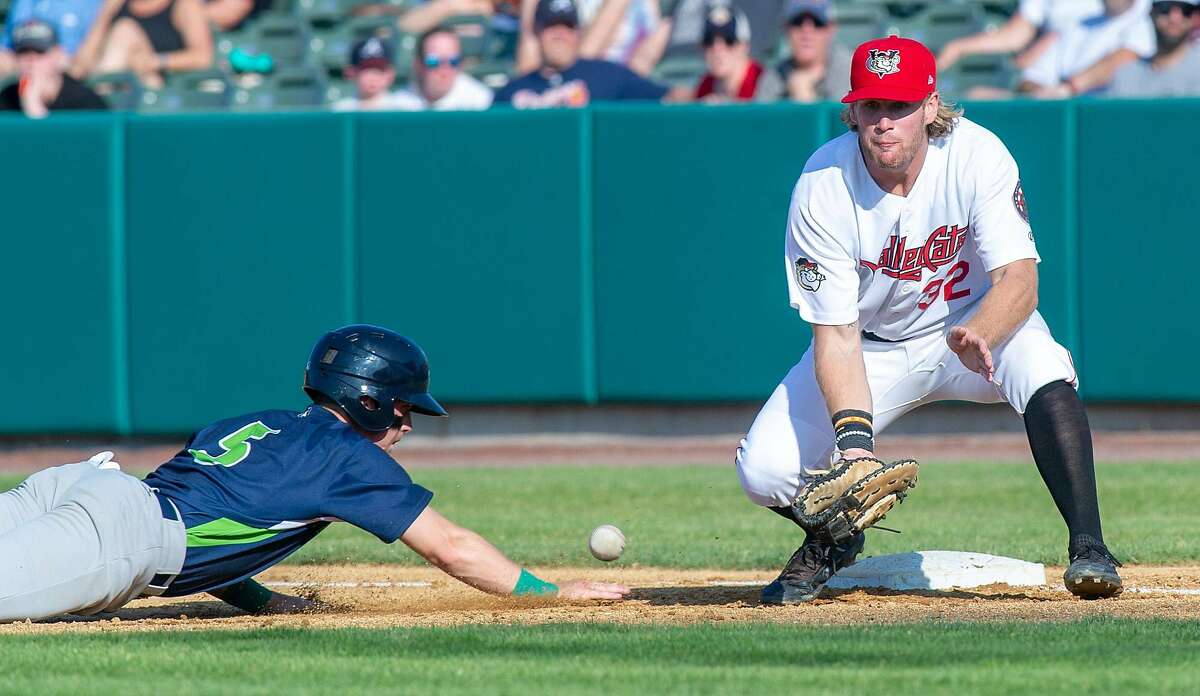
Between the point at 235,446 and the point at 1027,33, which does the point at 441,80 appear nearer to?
the point at 1027,33

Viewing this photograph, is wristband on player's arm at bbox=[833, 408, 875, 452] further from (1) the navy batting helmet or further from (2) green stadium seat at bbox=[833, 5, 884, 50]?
(2) green stadium seat at bbox=[833, 5, 884, 50]

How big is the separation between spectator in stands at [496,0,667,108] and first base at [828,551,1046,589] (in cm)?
565

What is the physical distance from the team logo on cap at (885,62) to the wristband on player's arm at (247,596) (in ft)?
7.90

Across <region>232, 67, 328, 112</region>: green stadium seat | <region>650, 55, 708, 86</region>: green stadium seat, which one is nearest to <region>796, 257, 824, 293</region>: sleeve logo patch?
<region>650, 55, 708, 86</region>: green stadium seat

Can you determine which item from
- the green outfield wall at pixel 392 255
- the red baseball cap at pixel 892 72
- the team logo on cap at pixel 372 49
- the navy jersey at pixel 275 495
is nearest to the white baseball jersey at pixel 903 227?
the red baseball cap at pixel 892 72

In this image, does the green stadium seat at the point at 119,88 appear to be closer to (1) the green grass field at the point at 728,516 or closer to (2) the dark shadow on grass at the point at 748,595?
(1) the green grass field at the point at 728,516

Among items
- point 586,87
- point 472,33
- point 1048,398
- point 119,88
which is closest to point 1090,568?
point 1048,398

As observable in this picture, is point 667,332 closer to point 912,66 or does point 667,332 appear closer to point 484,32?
point 484,32

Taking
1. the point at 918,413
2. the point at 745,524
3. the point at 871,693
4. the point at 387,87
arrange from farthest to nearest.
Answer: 1. the point at 387,87
2. the point at 918,413
3. the point at 745,524
4. the point at 871,693

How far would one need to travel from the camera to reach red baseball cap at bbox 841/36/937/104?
4801 millimetres

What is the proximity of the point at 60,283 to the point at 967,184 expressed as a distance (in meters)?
7.05

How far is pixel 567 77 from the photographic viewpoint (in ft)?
35.9

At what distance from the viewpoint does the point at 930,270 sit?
16.9ft

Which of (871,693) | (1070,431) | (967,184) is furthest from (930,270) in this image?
(871,693)
